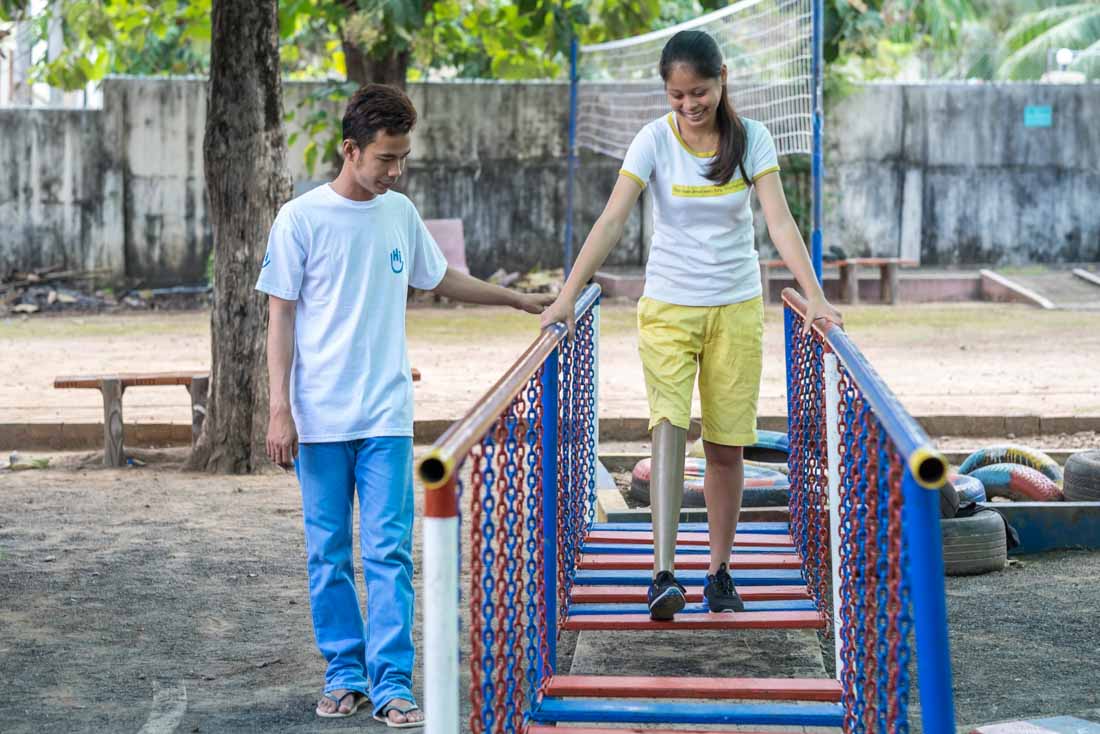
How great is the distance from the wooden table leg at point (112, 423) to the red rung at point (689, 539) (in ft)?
13.2

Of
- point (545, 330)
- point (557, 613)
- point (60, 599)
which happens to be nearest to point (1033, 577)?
point (557, 613)

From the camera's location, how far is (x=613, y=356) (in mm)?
12727

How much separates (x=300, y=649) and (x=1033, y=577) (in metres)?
3.00

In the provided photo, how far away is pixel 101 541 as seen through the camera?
21.2 ft

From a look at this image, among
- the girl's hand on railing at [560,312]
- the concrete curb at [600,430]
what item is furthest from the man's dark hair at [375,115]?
the concrete curb at [600,430]

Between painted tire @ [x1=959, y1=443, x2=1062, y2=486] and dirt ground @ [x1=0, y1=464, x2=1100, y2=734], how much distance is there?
112 centimetres

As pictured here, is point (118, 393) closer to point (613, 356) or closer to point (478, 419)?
point (613, 356)

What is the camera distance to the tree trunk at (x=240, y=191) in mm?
8031

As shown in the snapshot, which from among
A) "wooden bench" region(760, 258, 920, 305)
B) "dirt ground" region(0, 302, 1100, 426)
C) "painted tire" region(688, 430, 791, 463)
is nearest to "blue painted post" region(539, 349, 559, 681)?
"painted tire" region(688, 430, 791, 463)

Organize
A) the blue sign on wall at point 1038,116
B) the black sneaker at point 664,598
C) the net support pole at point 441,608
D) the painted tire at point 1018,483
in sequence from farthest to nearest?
the blue sign on wall at point 1038,116 < the painted tire at point 1018,483 < the black sneaker at point 664,598 < the net support pole at point 441,608

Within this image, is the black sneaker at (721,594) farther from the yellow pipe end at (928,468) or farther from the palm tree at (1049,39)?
the palm tree at (1049,39)

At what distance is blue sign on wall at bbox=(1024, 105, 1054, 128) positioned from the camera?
67.1 ft

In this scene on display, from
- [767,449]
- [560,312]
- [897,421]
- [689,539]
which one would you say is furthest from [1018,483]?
[897,421]

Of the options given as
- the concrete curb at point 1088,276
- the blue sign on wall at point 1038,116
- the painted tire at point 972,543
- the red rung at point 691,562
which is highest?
the blue sign on wall at point 1038,116
